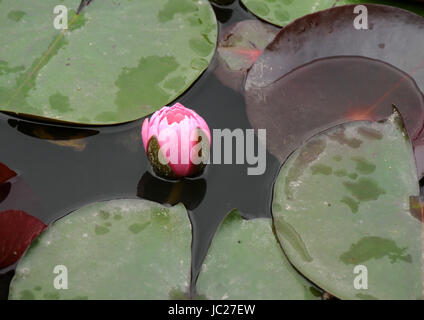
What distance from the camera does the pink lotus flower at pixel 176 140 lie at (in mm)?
1609

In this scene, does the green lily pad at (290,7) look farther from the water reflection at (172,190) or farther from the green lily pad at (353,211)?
the water reflection at (172,190)

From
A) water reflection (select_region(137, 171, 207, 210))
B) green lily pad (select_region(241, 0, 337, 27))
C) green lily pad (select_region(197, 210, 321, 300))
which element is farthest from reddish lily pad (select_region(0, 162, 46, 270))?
green lily pad (select_region(241, 0, 337, 27))

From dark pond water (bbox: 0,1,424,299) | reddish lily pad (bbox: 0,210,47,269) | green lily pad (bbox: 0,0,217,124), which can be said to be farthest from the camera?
green lily pad (bbox: 0,0,217,124)

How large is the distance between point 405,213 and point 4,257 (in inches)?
49.3

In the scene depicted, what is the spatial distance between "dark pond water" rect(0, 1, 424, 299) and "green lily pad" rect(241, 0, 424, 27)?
0.46 metres

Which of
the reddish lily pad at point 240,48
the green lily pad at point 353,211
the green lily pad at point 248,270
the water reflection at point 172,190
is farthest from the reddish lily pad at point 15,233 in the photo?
the reddish lily pad at point 240,48

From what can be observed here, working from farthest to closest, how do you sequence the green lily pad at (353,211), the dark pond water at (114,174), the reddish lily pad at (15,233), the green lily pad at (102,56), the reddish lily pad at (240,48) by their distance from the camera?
the reddish lily pad at (240,48), the green lily pad at (102,56), the dark pond water at (114,174), the reddish lily pad at (15,233), the green lily pad at (353,211)

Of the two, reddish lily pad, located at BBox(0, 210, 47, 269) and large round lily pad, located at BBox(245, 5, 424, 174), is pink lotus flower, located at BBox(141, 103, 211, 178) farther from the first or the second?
reddish lily pad, located at BBox(0, 210, 47, 269)

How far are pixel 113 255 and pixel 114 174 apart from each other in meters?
0.35

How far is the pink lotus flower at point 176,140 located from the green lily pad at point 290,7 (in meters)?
0.70

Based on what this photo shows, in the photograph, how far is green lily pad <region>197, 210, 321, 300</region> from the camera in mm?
1476

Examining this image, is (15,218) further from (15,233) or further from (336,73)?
(336,73)

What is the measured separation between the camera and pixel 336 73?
1.96 m

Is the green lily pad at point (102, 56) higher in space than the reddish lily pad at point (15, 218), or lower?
higher
